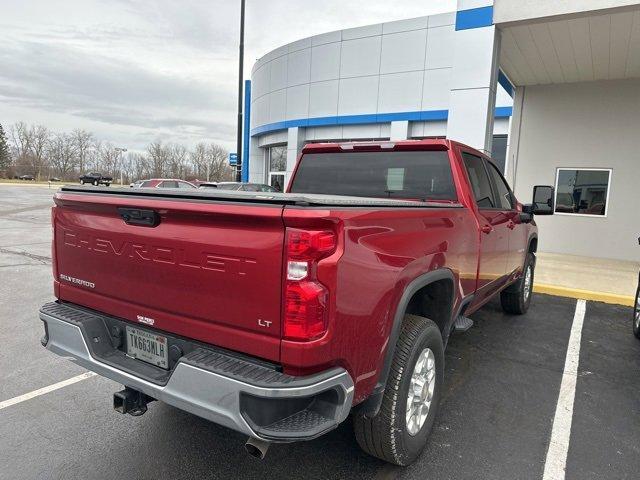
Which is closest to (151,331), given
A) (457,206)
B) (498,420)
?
(457,206)

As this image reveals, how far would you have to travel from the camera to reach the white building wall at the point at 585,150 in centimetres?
1087

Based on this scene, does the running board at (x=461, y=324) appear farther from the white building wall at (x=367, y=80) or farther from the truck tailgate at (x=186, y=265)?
the white building wall at (x=367, y=80)

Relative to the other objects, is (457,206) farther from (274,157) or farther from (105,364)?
(274,157)

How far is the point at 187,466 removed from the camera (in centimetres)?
269

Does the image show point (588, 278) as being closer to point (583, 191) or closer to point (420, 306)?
point (583, 191)

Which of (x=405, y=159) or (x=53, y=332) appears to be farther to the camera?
(x=405, y=159)

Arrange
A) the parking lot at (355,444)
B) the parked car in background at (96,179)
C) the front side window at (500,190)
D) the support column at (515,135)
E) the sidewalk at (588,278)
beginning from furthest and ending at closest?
the parked car in background at (96,179) → the support column at (515,135) → the sidewalk at (588,278) → the front side window at (500,190) → the parking lot at (355,444)

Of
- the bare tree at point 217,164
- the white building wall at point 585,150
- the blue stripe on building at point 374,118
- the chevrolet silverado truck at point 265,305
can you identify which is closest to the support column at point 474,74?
the white building wall at point 585,150

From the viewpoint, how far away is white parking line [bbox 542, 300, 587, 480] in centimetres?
276

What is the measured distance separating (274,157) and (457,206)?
2859 cm

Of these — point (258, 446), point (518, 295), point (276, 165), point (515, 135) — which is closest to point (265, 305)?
point (258, 446)

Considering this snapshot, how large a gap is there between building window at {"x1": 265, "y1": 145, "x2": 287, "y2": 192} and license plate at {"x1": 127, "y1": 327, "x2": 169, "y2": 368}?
2675 cm

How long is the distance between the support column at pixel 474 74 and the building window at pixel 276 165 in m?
21.2

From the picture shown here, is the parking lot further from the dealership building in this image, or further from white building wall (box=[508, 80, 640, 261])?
white building wall (box=[508, 80, 640, 261])
